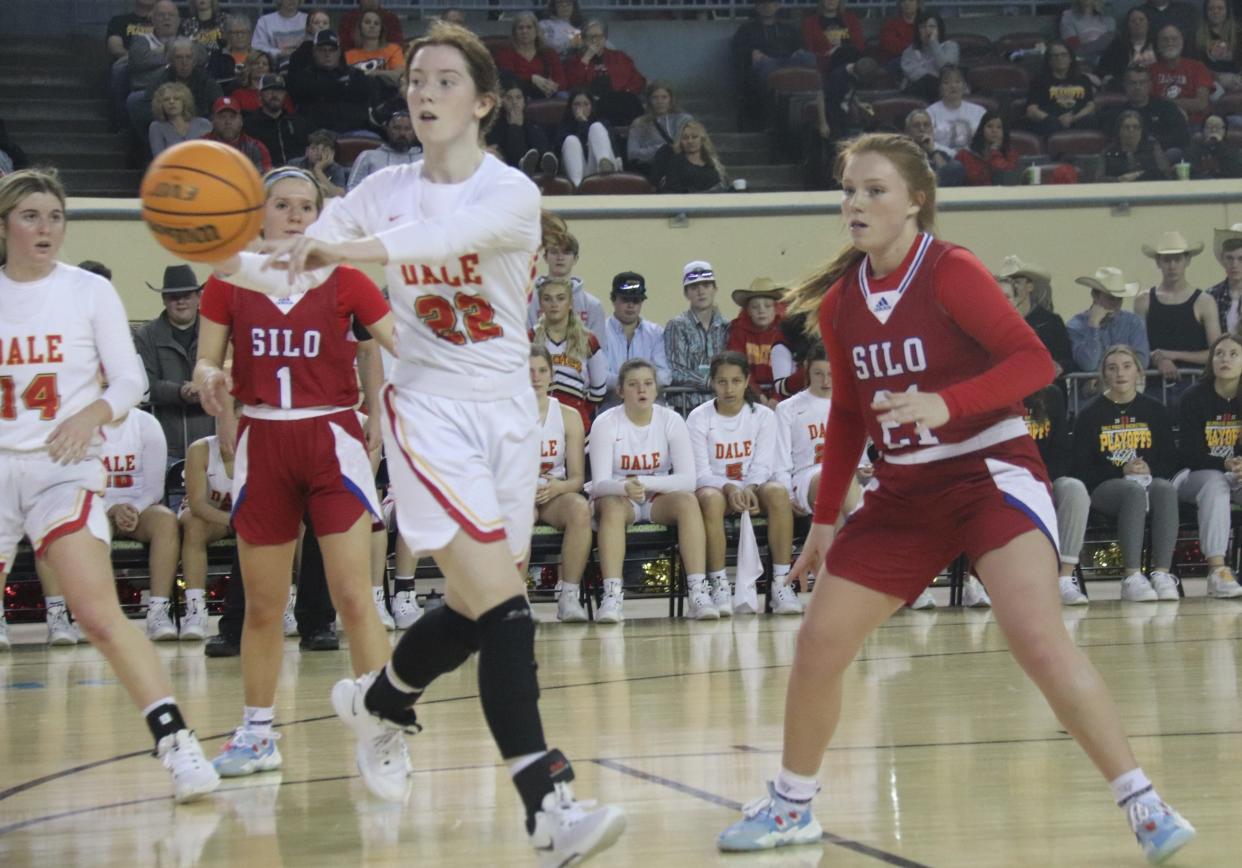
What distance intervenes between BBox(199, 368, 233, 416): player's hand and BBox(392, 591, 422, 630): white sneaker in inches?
178

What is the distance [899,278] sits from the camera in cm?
396

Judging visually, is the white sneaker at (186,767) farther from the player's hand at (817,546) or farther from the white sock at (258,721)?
the player's hand at (817,546)

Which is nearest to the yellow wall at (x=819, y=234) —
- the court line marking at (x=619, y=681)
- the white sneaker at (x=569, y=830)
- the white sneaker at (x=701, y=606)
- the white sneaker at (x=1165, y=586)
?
the white sneaker at (x=1165, y=586)

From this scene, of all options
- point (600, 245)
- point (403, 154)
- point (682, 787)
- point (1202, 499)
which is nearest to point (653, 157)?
point (600, 245)

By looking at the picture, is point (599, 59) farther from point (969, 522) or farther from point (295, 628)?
point (969, 522)

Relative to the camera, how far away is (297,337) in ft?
17.1

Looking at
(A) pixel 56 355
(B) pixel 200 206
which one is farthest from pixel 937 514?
(A) pixel 56 355

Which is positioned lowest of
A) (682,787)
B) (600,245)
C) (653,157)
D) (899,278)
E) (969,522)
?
(682,787)

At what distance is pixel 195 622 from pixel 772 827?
235 inches

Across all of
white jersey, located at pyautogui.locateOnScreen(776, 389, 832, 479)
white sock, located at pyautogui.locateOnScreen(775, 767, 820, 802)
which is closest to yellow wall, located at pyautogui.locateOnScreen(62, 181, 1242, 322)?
white jersey, located at pyautogui.locateOnScreen(776, 389, 832, 479)

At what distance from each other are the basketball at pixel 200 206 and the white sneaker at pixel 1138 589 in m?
7.64

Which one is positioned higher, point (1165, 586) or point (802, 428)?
point (802, 428)

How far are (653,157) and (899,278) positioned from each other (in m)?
10.1

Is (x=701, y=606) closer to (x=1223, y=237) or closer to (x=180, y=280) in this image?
(x=180, y=280)
